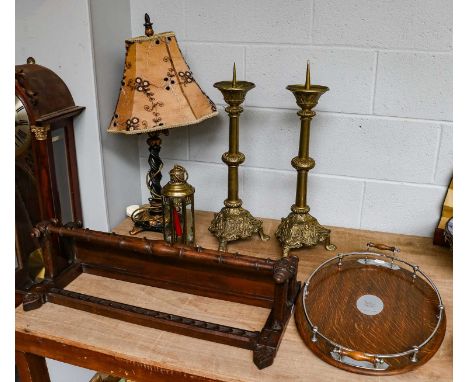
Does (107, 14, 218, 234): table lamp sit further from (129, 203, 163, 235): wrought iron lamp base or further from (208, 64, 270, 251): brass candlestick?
(129, 203, 163, 235): wrought iron lamp base

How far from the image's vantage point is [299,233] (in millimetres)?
1448

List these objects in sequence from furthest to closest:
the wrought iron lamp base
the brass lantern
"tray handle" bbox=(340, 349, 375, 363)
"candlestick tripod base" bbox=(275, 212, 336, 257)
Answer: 1. the wrought iron lamp base
2. "candlestick tripod base" bbox=(275, 212, 336, 257)
3. the brass lantern
4. "tray handle" bbox=(340, 349, 375, 363)

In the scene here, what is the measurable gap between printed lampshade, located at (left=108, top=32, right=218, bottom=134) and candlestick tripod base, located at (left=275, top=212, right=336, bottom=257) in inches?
16.1

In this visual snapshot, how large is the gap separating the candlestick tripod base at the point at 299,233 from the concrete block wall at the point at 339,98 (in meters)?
0.23

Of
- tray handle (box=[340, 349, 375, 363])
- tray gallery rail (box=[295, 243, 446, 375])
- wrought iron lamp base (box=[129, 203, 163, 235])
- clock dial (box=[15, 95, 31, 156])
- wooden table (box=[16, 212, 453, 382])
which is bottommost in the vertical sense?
wooden table (box=[16, 212, 453, 382])

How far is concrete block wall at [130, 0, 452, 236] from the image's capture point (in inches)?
57.0

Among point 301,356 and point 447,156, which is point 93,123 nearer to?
point 301,356

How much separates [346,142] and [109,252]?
81 cm

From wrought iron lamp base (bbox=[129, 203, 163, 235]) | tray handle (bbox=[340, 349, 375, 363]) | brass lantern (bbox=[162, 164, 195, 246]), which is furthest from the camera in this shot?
wrought iron lamp base (bbox=[129, 203, 163, 235])

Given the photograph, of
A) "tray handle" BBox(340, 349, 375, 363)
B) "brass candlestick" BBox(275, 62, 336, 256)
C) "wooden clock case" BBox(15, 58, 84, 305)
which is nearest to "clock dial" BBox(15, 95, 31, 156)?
"wooden clock case" BBox(15, 58, 84, 305)

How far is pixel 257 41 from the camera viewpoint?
1555 millimetres

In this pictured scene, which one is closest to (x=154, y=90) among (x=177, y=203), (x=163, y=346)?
(x=177, y=203)

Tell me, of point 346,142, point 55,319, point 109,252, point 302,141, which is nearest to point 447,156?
point 346,142

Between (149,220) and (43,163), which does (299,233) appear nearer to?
(149,220)
